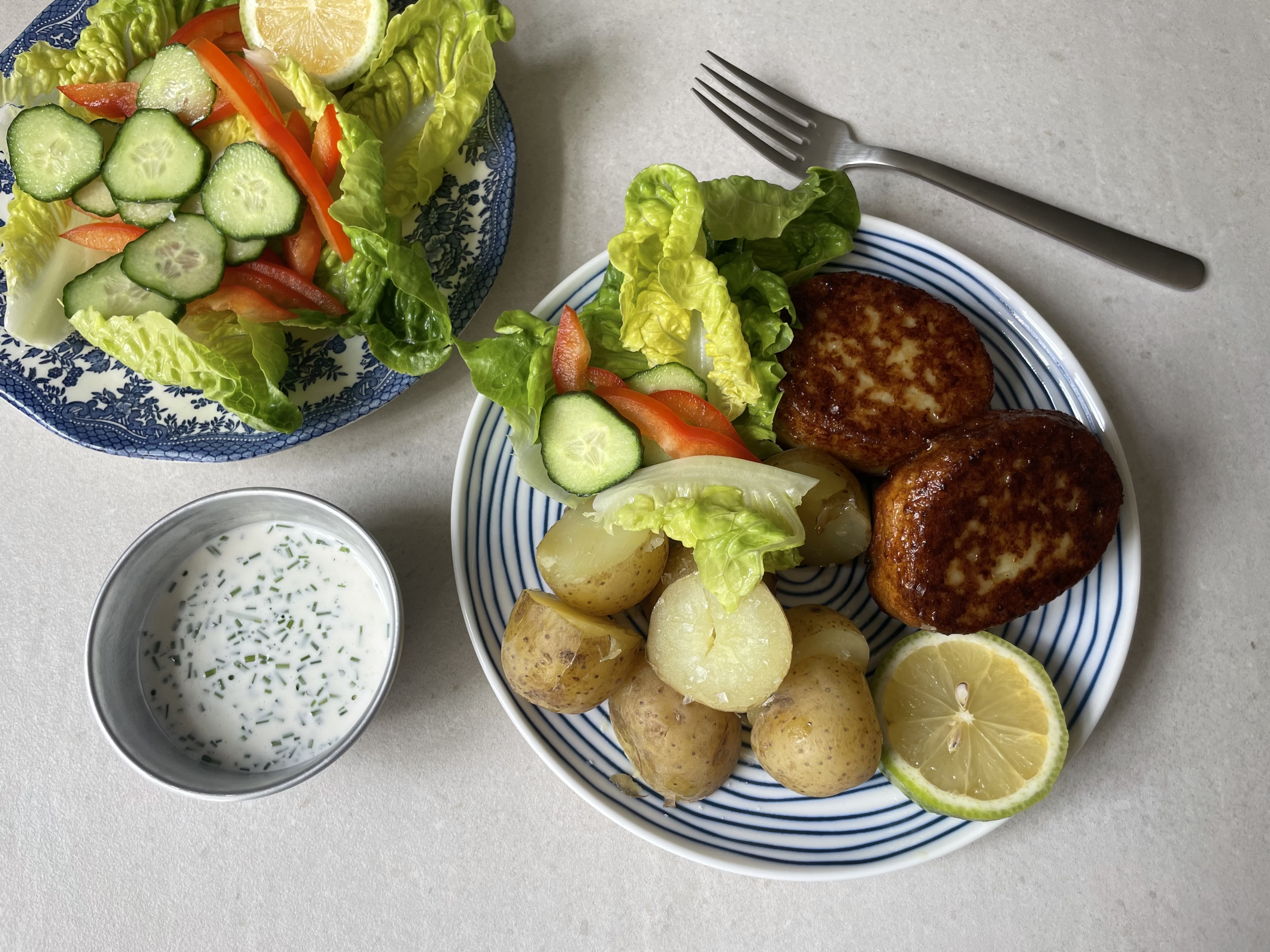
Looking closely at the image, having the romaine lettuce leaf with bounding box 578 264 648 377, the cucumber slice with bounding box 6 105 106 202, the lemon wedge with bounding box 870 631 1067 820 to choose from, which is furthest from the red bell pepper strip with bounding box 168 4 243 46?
the lemon wedge with bounding box 870 631 1067 820

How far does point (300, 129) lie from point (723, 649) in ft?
5.69

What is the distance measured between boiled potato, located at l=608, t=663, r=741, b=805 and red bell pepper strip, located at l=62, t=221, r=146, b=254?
1.76m

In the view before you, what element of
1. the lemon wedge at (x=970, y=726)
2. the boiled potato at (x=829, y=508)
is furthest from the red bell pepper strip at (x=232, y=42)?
the lemon wedge at (x=970, y=726)

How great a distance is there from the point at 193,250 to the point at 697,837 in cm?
193

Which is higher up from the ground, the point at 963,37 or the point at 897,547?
the point at 963,37

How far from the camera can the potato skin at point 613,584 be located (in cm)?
189

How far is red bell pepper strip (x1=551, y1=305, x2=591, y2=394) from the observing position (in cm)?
198

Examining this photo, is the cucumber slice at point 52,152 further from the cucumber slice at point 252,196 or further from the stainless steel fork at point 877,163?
the stainless steel fork at point 877,163

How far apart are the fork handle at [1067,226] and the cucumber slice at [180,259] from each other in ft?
5.78

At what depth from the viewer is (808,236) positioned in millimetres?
2088

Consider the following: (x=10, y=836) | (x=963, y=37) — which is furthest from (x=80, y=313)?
(x=963, y=37)

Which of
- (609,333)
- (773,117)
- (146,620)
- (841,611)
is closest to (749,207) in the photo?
(609,333)

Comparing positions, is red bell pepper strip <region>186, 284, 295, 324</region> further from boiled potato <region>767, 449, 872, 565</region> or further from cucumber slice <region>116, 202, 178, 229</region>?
boiled potato <region>767, 449, 872, 565</region>

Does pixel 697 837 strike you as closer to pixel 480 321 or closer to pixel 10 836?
pixel 480 321
